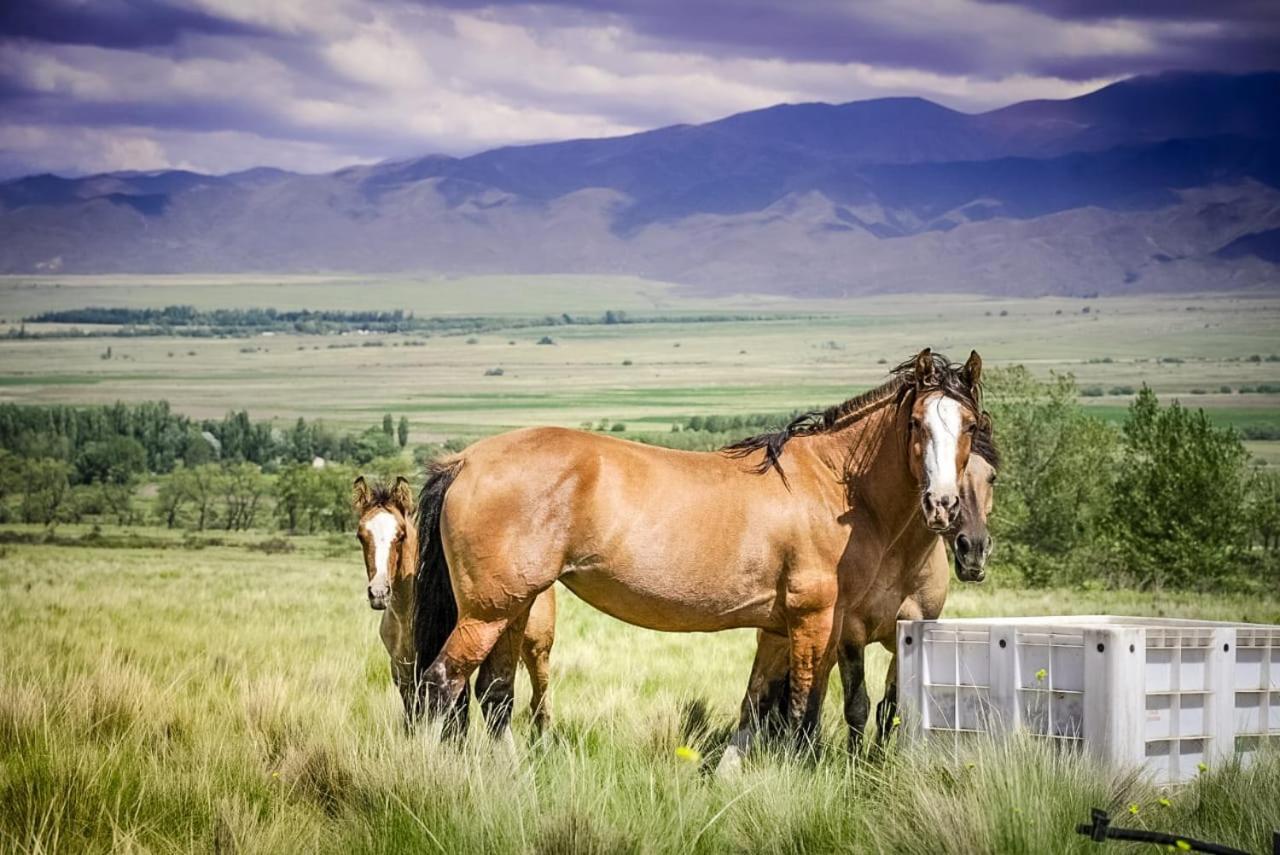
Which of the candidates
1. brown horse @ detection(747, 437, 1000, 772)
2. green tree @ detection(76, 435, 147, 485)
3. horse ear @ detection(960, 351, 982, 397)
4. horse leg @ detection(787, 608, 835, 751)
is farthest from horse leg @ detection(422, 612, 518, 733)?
green tree @ detection(76, 435, 147, 485)

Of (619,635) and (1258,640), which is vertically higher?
(1258,640)

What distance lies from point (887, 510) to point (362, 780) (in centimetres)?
325

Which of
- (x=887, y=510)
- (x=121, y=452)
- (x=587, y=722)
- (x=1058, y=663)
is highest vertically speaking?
(x=887, y=510)

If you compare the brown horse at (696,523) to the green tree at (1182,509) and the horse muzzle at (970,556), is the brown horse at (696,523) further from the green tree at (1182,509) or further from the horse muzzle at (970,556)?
the green tree at (1182,509)

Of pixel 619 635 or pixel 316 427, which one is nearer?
pixel 619 635

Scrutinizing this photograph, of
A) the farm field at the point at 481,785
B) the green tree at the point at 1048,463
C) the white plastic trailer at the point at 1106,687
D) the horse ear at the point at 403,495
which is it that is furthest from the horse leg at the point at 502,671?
the green tree at the point at 1048,463

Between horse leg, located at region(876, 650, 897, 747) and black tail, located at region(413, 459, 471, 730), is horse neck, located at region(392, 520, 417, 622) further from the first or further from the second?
horse leg, located at region(876, 650, 897, 747)

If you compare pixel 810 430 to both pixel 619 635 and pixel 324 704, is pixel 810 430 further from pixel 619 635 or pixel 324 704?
pixel 619 635

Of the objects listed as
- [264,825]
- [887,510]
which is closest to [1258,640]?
[887,510]

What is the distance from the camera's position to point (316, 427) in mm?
146750

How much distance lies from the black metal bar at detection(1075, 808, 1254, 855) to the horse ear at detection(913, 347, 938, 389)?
2684 millimetres

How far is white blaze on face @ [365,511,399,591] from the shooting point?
9.05 metres

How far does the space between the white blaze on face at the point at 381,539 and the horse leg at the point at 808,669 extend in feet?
8.26

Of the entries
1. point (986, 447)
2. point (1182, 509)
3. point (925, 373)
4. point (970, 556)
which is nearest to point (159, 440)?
point (1182, 509)
